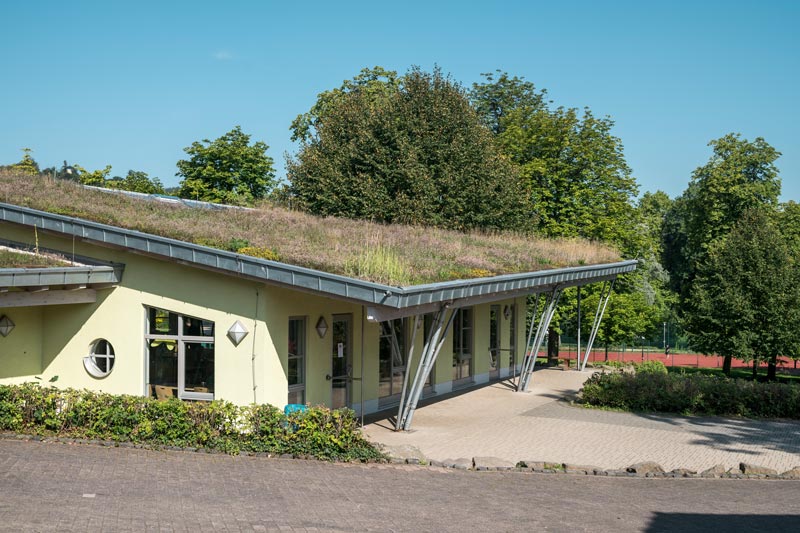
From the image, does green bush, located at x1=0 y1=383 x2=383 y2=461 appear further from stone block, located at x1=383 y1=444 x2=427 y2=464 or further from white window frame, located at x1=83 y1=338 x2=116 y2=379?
white window frame, located at x1=83 y1=338 x2=116 y2=379

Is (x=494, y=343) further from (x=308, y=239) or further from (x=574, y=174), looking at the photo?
(x=574, y=174)

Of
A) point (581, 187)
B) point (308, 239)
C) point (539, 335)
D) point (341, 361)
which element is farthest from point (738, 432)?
point (581, 187)

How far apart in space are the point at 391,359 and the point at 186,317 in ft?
16.1

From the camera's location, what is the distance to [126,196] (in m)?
Result: 18.5

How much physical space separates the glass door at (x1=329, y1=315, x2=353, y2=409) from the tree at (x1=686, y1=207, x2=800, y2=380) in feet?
68.4

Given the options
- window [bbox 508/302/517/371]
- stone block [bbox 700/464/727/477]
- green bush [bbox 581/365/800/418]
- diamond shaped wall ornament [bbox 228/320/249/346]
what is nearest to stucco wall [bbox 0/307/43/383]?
diamond shaped wall ornament [bbox 228/320/249/346]

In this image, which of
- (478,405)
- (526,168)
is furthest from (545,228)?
(478,405)

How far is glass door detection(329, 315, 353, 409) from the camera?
14883 millimetres

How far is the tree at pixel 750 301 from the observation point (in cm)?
3059

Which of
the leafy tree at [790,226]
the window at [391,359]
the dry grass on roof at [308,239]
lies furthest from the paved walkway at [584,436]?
the leafy tree at [790,226]

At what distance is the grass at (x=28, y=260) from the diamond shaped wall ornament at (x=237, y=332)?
3.09 metres

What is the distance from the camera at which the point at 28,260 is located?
42.6 feet

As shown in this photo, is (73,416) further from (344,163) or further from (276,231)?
(344,163)

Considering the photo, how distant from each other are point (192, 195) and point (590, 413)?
1398 inches
